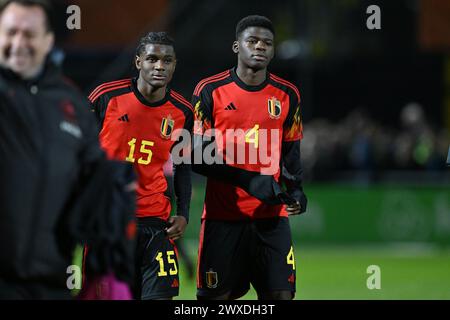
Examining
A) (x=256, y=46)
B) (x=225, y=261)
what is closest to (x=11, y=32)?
(x=256, y=46)

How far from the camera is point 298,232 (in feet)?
67.6

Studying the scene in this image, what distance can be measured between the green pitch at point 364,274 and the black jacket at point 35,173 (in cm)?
803

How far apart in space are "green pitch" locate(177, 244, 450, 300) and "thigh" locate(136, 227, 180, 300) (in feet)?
16.3

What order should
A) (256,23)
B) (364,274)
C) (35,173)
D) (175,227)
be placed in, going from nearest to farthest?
1. (35,173)
2. (175,227)
3. (256,23)
4. (364,274)

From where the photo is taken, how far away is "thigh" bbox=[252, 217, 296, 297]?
8.16 meters

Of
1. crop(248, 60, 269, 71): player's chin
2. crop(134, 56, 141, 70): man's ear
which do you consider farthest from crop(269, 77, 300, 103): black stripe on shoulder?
crop(134, 56, 141, 70): man's ear

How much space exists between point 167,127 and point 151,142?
0.64 feet

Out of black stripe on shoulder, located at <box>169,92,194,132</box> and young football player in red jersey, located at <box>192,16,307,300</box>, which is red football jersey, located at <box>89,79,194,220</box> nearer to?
black stripe on shoulder, located at <box>169,92,194,132</box>

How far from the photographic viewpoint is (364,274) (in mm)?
16359

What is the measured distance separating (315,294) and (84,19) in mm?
13053

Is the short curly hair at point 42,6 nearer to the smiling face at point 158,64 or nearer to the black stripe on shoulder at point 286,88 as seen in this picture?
the smiling face at point 158,64

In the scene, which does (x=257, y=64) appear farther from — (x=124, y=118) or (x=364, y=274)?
(x=364, y=274)

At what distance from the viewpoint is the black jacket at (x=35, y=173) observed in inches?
190
